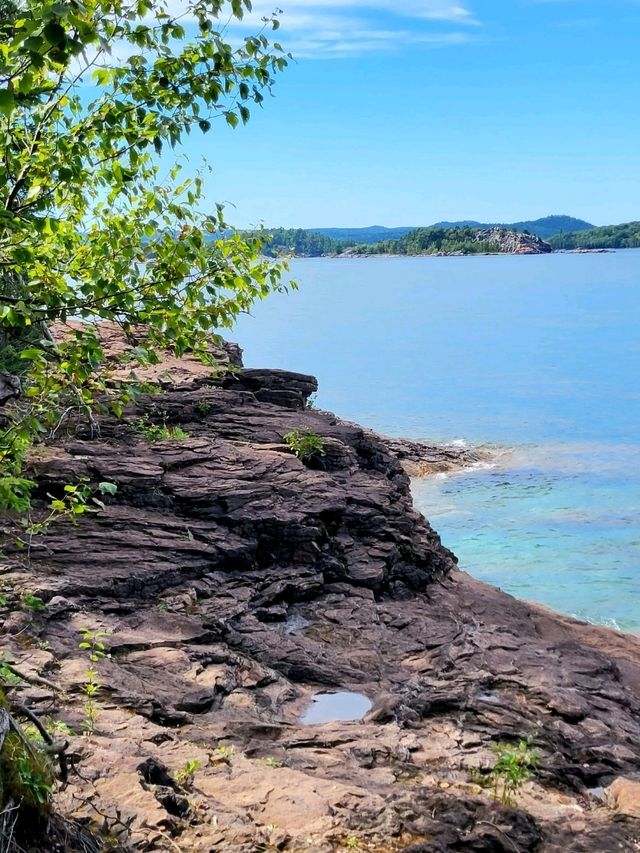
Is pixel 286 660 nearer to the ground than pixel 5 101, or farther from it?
nearer to the ground

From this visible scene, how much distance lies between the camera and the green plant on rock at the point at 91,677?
9.42 meters

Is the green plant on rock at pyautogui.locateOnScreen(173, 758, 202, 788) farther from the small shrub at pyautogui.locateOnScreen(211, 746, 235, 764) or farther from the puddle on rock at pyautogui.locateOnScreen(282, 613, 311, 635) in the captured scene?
the puddle on rock at pyautogui.locateOnScreen(282, 613, 311, 635)

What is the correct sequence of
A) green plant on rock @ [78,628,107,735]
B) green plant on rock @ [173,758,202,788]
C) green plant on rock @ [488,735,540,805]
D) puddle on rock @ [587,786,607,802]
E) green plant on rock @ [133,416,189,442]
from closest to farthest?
green plant on rock @ [173,758,202,788] → green plant on rock @ [78,628,107,735] → green plant on rock @ [488,735,540,805] → puddle on rock @ [587,786,607,802] → green plant on rock @ [133,416,189,442]

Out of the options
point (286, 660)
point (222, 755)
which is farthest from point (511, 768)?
point (286, 660)

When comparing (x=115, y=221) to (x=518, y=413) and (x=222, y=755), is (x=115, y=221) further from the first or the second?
(x=518, y=413)

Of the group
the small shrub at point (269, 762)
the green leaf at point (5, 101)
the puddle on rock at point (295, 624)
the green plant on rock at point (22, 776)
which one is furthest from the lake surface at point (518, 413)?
the green leaf at point (5, 101)

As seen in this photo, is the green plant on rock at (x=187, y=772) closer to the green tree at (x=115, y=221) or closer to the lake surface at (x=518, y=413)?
the green tree at (x=115, y=221)

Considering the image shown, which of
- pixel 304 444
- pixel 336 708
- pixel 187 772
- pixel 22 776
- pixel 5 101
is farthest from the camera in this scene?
pixel 304 444

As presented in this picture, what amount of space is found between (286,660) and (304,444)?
20.6 feet

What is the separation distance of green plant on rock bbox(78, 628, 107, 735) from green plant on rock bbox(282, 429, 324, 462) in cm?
775

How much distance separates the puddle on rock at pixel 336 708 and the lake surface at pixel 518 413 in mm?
12884

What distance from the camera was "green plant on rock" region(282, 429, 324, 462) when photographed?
62.4 ft

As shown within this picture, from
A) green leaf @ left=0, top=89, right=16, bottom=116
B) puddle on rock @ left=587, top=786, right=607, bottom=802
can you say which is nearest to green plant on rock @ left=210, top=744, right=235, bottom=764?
puddle on rock @ left=587, top=786, right=607, bottom=802

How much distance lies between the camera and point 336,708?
41.7ft
